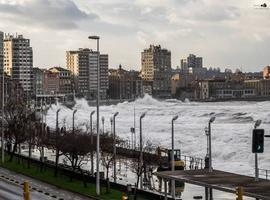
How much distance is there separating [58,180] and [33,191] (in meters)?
7.48

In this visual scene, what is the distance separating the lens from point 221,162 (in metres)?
87.9

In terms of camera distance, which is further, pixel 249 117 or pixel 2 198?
pixel 249 117

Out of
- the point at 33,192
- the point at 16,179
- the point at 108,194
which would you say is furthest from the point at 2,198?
the point at 16,179

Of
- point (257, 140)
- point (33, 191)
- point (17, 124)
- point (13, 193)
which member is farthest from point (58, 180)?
point (257, 140)

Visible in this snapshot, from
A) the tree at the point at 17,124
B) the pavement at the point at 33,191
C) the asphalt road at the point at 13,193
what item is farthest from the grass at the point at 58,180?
the tree at the point at 17,124

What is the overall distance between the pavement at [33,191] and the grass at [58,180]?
86 centimetres

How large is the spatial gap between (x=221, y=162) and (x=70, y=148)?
37.1 metres

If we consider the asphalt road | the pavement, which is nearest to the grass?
the pavement

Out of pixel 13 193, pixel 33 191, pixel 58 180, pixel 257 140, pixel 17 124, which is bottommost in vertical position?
pixel 58 180

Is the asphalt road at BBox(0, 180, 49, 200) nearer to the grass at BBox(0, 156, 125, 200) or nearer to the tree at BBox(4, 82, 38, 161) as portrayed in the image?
the grass at BBox(0, 156, 125, 200)

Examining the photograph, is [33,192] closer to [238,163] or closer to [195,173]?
[195,173]

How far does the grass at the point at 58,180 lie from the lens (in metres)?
47.2

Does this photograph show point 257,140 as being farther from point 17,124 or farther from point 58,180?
point 17,124

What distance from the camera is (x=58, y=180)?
5591cm
